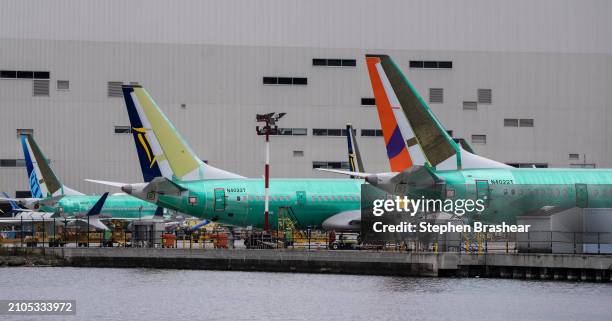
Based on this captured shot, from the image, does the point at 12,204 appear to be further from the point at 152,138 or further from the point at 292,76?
the point at 152,138

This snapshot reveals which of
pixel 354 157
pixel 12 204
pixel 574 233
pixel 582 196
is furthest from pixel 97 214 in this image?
pixel 574 233

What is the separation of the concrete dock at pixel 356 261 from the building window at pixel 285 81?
40450mm

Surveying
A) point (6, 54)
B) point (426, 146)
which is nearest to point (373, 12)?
point (6, 54)

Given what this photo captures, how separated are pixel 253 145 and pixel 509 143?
2523cm

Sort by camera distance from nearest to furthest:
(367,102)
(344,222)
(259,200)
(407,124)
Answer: (407,124)
(259,200)
(344,222)
(367,102)

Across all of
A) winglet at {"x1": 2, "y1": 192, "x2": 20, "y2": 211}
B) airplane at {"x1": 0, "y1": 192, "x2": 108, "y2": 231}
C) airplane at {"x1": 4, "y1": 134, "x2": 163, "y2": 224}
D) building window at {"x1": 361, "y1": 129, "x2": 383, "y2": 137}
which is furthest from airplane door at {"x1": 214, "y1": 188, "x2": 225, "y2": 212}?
building window at {"x1": 361, "y1": 129, "x2": 383, "y2": 137}

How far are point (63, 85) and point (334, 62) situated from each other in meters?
25.8

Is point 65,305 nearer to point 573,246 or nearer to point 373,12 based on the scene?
point 573,246

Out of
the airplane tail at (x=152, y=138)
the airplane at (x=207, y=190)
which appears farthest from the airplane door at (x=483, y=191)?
the airplane tail at (x=152, y=138)

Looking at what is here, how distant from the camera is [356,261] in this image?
57906mm

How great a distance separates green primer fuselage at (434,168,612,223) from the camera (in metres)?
58.0

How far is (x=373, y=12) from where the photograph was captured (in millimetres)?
104062

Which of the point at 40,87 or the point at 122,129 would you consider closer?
the point at 40,87

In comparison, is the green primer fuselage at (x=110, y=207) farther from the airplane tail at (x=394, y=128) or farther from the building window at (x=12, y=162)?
the airplane tail at (x=394, y=128)
